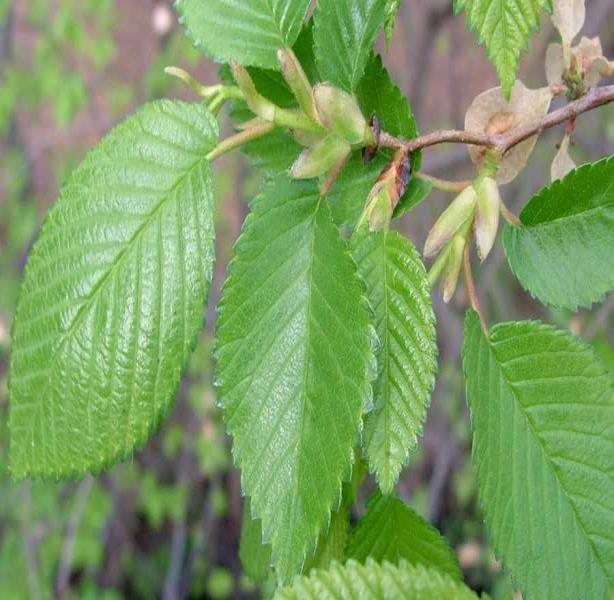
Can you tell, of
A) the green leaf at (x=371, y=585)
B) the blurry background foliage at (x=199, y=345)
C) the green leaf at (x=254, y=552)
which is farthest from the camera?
the blurry background foliage at (x=199, y=345)

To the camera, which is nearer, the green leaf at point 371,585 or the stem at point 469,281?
the green leaf at point 371,585

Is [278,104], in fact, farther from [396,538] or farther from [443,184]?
[396,538]

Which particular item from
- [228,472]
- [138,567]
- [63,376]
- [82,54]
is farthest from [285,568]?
[82,54]

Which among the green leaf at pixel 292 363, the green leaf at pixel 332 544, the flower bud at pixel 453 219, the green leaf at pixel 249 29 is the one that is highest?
the green leaf at pixel 249 29

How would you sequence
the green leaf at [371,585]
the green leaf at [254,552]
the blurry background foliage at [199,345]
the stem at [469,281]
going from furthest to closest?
the blurry background foliage at [199,345]
the green leaf at [254,552]
the stem at [469,281]
the green leaf at [371,585]

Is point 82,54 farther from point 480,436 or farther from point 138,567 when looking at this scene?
point 480,436

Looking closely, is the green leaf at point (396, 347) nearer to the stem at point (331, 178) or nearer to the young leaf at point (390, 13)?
the stem at point (331, 178)

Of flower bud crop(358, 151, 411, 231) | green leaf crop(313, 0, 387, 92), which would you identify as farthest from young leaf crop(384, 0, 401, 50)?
flower bud crop(358, 151, 411, 231)

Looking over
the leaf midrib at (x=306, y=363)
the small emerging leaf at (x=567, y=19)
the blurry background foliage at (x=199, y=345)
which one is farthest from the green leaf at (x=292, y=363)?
the blurry background foliage at (x=199, y=345)
